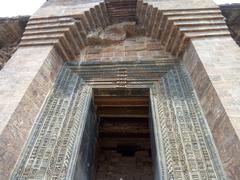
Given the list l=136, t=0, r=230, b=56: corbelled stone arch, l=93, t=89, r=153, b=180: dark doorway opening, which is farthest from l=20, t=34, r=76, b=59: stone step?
l=136, t=0, r=230, b=56: corbelled stone arch

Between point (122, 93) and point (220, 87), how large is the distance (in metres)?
1.60

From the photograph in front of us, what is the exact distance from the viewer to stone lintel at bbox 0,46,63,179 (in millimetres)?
3248

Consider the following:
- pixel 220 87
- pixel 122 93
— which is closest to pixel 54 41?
pixel 122 93

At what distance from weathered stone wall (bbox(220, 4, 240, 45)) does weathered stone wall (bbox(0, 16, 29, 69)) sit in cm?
391

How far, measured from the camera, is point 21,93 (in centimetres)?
377

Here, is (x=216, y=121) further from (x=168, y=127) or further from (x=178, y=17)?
(x=178, y=17)

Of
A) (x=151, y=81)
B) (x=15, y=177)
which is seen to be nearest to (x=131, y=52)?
(x=151, y=81)

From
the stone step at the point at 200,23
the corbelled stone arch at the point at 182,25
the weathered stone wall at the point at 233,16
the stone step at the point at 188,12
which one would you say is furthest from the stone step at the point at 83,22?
the weathered stone wall at the point at 233,16

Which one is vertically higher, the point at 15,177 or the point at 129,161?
the point at 129,161

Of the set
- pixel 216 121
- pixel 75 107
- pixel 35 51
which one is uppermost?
pixel 35 51

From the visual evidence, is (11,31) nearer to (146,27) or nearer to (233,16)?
(146,27)

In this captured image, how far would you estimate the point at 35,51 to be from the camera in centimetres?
467

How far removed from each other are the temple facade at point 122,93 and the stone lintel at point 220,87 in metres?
0.01

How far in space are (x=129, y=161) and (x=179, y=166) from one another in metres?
2.66
